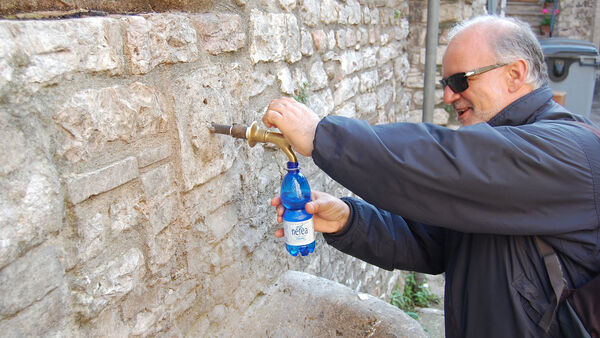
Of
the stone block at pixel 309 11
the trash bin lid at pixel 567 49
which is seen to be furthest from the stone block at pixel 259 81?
the trash bin lid at pixel 567 49

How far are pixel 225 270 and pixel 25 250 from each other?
0.80 m

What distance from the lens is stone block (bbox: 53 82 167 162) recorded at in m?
1.04

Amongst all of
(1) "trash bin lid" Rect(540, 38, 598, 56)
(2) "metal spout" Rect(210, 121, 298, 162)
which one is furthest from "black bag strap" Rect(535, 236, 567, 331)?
(1) "trash bin lid" Rect(540, 38, 598, 56)

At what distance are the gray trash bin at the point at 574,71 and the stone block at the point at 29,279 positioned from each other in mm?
7925

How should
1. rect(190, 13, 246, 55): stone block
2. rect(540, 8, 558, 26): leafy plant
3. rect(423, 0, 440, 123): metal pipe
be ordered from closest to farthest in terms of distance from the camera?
rect(190, 13, 246, 55): stone block → rect(423, 0, 440, 123): metal pipe → rect(540, 8, 558, 26): leafy plant

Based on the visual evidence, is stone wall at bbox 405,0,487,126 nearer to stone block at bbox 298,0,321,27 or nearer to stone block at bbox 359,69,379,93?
stone block at bbox 359,69,379,93

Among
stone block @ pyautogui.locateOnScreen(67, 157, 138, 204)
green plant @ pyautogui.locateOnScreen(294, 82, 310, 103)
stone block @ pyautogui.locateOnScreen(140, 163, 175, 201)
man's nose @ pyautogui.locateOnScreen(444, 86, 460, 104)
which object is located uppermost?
man's nose @ pyautogui.locateOnScreen(444, 86, 460, 104)

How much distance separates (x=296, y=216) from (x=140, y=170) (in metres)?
0.55

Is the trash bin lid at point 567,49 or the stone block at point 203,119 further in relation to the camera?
the trash bin lid at point 567,49

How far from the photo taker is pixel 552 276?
134 cm

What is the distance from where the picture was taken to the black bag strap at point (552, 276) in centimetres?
133

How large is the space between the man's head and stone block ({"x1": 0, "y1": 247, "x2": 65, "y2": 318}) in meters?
1.48

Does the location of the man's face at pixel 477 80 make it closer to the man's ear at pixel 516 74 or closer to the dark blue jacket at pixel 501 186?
the man's ear at pixel 516 74

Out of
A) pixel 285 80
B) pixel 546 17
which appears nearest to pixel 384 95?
pixel 285 80
